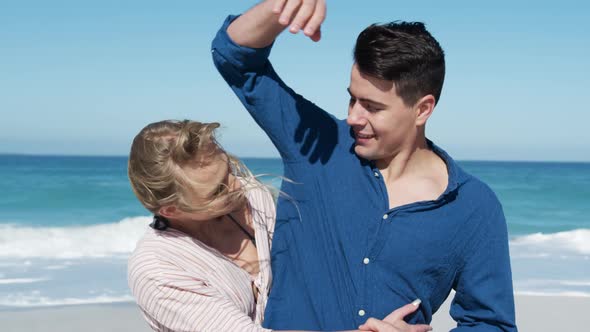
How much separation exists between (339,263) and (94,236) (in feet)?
38.7

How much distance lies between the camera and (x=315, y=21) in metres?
2.00

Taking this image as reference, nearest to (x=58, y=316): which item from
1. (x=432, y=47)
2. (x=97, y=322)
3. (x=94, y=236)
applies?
(x=97, y=322)

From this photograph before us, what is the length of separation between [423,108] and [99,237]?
11705mm

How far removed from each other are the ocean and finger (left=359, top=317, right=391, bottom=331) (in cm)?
56

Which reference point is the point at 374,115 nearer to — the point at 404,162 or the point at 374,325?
the point at 404,162

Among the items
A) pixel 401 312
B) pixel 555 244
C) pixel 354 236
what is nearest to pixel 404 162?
pixel 354 236

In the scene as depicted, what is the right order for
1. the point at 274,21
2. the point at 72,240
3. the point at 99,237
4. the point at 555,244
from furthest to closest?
the point at 555,244, the point at 99,237, the point at 72,240, the point at 274,21

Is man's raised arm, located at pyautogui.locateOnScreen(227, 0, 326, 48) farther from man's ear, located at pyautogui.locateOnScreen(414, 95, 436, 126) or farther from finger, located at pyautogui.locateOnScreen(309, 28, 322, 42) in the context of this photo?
man's ear, located at pyautogui.locateOnScreen(414, 95, 436, 126)

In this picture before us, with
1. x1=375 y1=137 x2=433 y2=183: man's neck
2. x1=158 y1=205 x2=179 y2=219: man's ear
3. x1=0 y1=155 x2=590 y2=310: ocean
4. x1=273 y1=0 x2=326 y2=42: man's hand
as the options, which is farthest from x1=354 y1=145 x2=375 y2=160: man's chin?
x1=158 y1=205 x2=179 y2=219: man's ear

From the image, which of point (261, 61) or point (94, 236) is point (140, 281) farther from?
point (94, 236)

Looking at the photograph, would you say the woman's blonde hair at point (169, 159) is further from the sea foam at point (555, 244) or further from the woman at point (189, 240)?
the sea foam at point (555, 244)

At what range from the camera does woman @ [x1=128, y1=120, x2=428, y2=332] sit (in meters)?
2.29

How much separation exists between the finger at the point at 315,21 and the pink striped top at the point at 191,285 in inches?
30.9

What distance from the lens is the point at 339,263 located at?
2.36 meters
